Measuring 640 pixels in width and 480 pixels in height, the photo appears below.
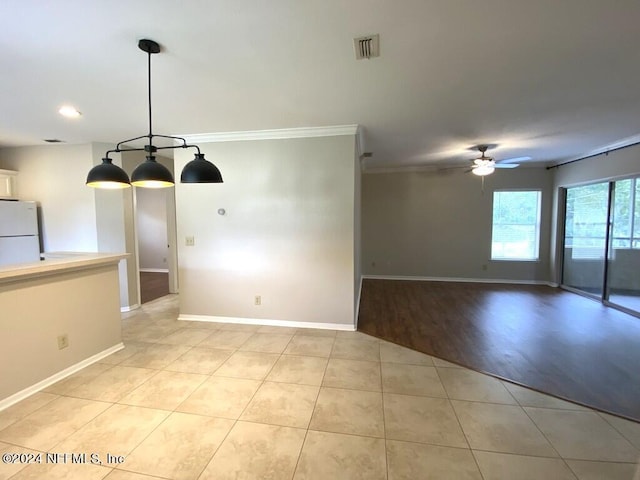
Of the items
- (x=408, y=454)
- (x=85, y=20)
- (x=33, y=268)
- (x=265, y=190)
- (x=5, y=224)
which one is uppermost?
(x=85, y=20)

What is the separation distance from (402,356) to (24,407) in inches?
132

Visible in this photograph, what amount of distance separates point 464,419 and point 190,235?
3.83 meters

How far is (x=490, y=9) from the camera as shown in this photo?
1.61m

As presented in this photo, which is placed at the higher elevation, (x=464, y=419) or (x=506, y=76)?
(x=506, y=76)

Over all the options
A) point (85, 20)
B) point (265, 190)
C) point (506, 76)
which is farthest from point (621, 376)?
point (85, 20)

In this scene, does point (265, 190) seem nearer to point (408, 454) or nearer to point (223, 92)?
point (223, 92)

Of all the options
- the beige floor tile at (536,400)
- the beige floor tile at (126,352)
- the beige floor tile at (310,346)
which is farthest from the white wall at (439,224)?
the beige floor tile at (126,352)

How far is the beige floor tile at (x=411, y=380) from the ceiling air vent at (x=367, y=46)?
2.68 m

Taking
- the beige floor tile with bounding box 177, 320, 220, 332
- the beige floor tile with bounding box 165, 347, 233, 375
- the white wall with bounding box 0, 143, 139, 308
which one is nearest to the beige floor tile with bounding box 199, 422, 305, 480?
the beige floor tile with bounding box 165, 347, 233, 375

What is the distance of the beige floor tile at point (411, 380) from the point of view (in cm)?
248

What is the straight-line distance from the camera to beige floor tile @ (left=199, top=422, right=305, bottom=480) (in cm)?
168

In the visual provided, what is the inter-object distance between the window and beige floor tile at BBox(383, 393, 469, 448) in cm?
551

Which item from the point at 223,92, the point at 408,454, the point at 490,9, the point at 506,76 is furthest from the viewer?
the point at 223,92

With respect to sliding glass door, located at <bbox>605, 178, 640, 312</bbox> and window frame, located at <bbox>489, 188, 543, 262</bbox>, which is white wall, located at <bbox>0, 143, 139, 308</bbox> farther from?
sliding glass door, located at <bbox>605, 178, 640, 312</bbox>
